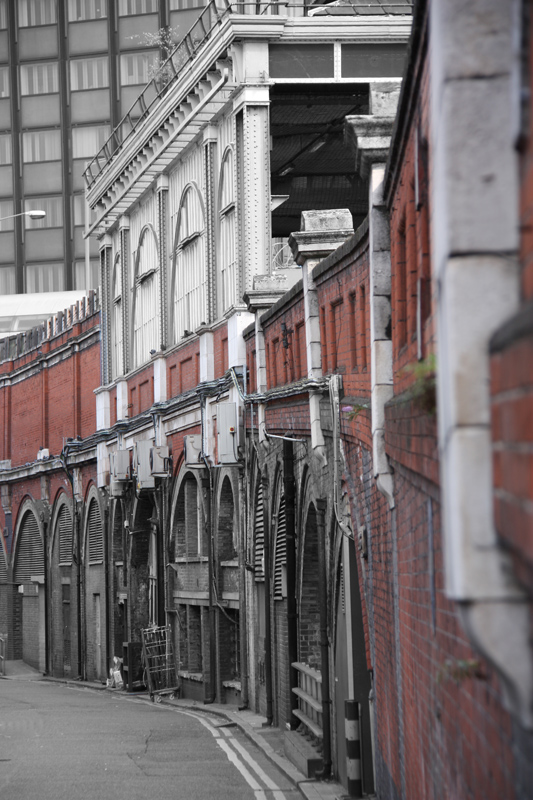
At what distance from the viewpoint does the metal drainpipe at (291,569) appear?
18781 mm

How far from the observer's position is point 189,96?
27.3 meters

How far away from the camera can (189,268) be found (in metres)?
28.9

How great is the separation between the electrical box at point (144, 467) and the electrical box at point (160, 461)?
400 millimetres

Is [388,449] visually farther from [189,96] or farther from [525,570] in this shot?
[189,96]

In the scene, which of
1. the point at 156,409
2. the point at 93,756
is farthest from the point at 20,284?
the point at 93,756

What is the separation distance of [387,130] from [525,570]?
7.53 meters

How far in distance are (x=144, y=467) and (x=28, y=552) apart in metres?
15.2

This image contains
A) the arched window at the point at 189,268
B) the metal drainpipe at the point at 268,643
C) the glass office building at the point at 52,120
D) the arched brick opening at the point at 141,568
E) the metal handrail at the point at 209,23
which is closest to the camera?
the metal drainpipe at the point at 268,643

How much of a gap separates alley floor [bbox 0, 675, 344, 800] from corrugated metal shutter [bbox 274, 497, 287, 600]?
2.30 m

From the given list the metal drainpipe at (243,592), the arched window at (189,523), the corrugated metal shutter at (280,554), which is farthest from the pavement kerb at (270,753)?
the arched window at (189,523)

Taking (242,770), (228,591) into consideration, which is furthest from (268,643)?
(228,591)

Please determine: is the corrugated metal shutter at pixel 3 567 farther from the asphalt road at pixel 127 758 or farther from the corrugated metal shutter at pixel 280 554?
the corrugated metal shutter at pixel 280 554

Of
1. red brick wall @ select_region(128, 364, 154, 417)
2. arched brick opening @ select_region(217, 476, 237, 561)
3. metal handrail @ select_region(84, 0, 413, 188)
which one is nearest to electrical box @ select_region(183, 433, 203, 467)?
arched brick opening @ select_region(217, 476, 237, 561)

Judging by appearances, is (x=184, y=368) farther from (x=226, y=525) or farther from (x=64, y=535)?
(x=64, y=535)
